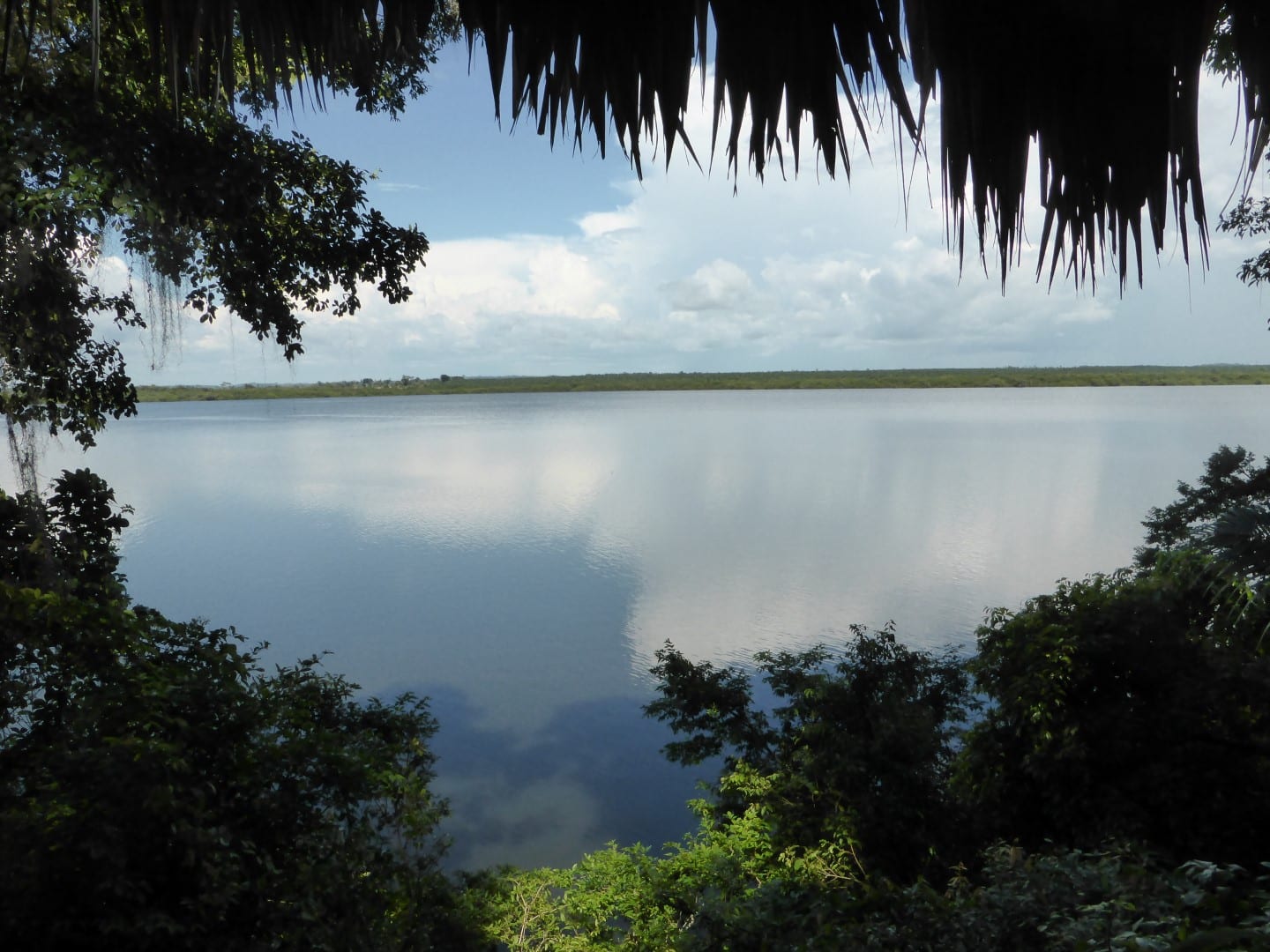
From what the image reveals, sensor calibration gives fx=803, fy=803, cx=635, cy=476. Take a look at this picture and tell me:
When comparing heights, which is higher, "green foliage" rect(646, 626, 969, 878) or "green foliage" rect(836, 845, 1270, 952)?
"green foliage" rect(836, 845, 1270, 952)

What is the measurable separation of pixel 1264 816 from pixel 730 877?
3.43 meters

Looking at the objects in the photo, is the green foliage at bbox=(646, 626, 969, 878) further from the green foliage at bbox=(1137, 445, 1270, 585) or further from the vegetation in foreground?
the green foliage at bbox=(1137, 445, 1270, 585)

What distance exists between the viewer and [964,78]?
985 millimetres

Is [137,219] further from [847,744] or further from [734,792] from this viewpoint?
[734,792]

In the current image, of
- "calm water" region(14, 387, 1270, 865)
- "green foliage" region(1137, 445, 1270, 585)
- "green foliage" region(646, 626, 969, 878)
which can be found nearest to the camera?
"green foliage" region(646, 626, 969, 878)

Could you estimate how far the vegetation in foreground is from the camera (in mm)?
2389

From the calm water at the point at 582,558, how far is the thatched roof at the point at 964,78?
425 centimetres

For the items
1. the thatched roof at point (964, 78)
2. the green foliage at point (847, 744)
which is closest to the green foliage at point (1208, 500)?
the green foliage at point (847, 744)

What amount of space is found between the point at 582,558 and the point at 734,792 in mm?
12542

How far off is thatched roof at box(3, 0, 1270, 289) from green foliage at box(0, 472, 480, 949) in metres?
2.29

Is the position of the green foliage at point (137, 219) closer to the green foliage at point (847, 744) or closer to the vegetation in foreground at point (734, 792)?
the vegetation in foreground at point (734, 792)

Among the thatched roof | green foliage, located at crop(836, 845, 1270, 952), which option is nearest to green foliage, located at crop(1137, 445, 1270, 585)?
green foliage, located at crop(836, 845, 1270, 952)

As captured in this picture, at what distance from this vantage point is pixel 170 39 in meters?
1.29

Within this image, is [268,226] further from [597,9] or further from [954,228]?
[954,228]
